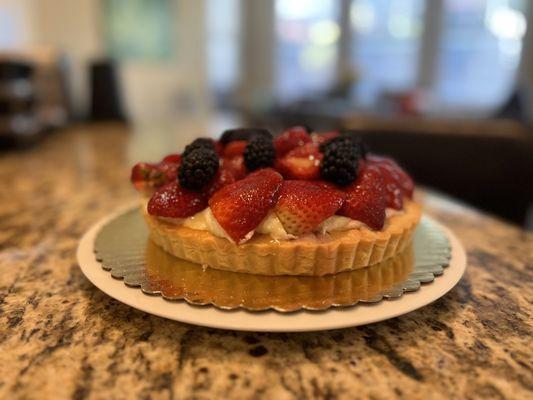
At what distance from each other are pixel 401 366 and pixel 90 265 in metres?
0.54

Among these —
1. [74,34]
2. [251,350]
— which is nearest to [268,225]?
[251,350]

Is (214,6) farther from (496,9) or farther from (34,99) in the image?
(34,99)

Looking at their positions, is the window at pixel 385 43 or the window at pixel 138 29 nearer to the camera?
the window at pixel 138 29

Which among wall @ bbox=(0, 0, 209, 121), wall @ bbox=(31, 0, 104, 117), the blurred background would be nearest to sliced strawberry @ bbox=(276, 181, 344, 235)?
the blurred background

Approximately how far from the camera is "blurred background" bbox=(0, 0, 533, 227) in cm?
218

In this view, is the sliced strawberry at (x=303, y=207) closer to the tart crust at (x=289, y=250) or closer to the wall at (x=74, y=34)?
the tart crust at (x=289, y=250)

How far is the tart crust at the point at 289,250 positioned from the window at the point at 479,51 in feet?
20.4

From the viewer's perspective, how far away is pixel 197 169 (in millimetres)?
839

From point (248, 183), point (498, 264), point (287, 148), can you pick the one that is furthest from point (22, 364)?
point (498, 264)

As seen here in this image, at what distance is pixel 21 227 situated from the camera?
119 cm

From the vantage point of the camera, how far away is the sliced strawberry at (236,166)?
928 mm

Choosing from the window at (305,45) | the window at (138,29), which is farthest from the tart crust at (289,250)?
the window at (305,45)

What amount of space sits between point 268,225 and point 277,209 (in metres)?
0.04

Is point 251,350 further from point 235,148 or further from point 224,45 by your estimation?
point 224,45
